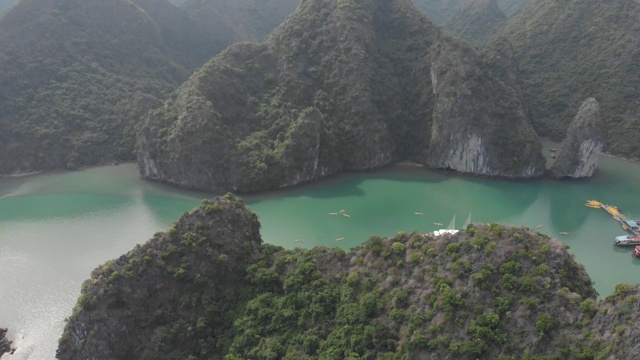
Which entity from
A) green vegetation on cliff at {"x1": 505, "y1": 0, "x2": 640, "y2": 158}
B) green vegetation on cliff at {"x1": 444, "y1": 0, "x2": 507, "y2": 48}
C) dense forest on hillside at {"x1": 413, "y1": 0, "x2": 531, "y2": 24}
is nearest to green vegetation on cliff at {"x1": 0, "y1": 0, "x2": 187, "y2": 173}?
green vegetation on cliff at {"x1": 505, "y1": 0, "x2": 640, "y2": 158}

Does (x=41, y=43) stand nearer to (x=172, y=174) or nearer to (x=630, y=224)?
(x=172, y=174)

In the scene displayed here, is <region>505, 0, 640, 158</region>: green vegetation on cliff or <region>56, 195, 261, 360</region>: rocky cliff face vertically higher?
<region>505, 0, 640, 158</region>: green vegetation on cliff

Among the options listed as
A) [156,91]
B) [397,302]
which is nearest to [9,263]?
[397,302]

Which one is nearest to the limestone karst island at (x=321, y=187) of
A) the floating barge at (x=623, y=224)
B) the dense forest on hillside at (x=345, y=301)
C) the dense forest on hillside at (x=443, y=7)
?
the dense forest on hillside at (x=345, y=301)

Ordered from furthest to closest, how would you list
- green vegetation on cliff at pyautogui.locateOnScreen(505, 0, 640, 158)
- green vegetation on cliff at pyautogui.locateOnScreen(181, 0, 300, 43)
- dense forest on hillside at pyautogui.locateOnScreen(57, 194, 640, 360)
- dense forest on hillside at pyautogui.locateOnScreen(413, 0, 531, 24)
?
dense forest on hillside at pyautogui.locateOnScreen(413, 0, 531, 24)
green vegetation on cliff at pyautogui.locateOnScreen(181, 0, 300, 43)
green vegetation on cliff at pyautogui.locateOnScreen(505, 0, 640, 158)
dense forest on hillside at pyautogui.locateOnScreen(57, 194, 640, 360)

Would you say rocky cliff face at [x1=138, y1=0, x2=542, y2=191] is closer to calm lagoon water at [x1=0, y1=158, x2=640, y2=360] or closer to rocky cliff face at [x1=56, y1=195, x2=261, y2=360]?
calm lagoon water at [x1=0, y1=158, x2=640, y2=360]

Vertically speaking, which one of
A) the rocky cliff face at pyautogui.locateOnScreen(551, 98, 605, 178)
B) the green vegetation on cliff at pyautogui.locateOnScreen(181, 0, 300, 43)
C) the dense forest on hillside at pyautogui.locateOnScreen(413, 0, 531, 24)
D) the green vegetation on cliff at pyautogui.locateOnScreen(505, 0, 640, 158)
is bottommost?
the rocky cliff face at pyautogui.locateOnScreen(551, 98, 605, 178)


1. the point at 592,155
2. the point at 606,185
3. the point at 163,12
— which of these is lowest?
the point at 606,185

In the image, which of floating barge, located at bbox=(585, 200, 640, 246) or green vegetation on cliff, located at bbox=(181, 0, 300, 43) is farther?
green vegetation on cliff, located at bbox=(181, 0, 300, 43)
